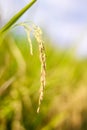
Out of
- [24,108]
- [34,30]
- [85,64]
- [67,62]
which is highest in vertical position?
[34,30]

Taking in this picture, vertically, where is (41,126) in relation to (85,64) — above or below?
above

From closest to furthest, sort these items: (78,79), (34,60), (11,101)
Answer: (11,101) → (34,60) → (78,79)

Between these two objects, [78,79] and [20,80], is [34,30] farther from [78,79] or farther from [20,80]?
[78,79]

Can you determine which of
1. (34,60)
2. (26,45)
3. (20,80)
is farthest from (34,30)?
(26,45)

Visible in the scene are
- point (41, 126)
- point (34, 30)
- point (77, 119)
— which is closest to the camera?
point (34, 30)

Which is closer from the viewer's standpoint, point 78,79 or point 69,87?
point 69,87

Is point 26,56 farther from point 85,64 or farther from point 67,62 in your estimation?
point 85,64
